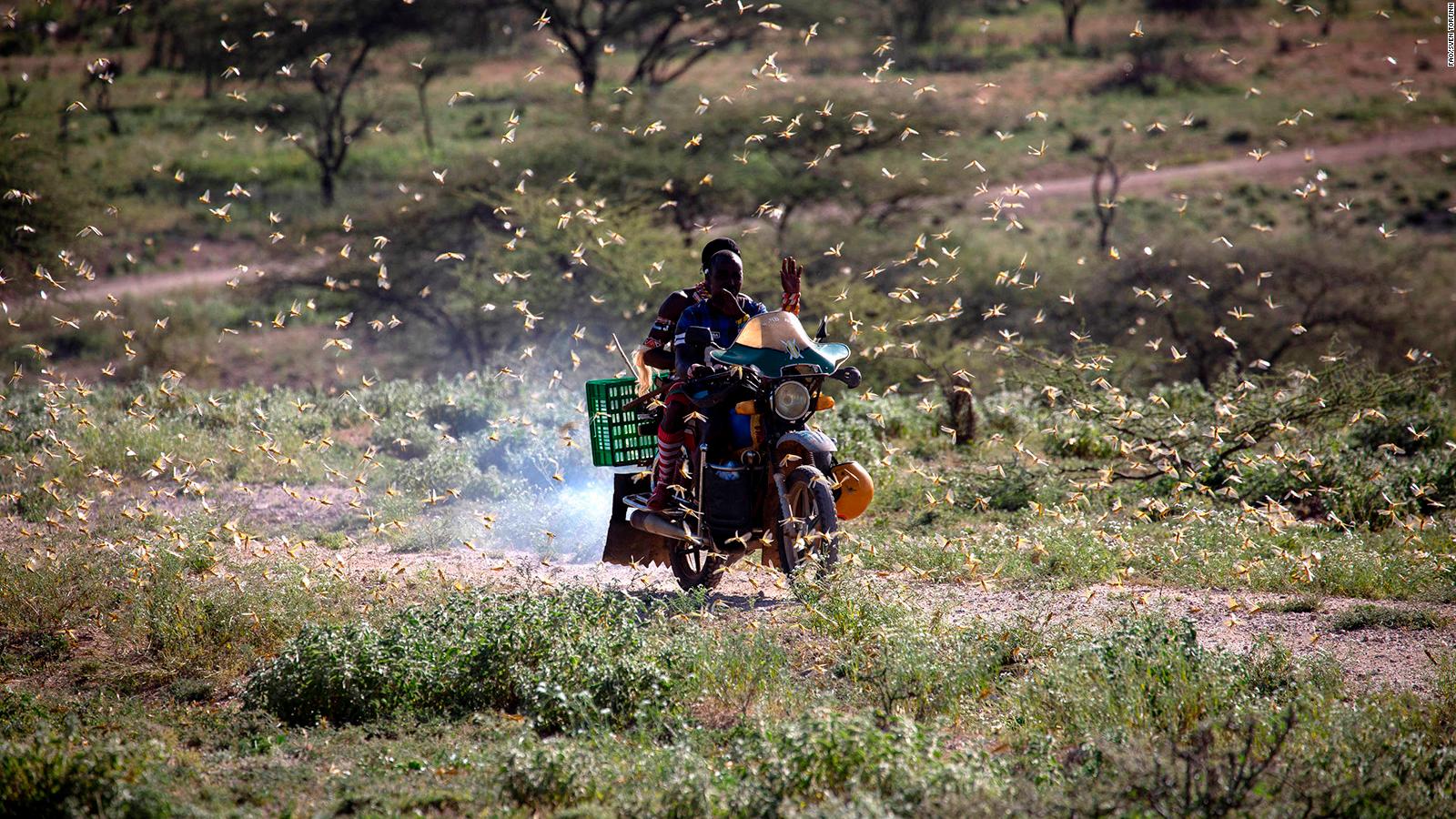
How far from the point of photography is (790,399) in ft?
24.1

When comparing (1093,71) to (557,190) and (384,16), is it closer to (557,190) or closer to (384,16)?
(384,16)

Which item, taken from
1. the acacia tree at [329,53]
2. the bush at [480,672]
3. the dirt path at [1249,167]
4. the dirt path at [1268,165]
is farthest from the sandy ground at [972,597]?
the dirt path at [1268,165]

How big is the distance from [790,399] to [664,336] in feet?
3.50

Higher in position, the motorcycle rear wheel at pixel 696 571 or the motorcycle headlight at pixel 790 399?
the motorcycle headlight at pixel 790 399

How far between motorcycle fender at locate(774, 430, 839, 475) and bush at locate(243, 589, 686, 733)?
4.29ft

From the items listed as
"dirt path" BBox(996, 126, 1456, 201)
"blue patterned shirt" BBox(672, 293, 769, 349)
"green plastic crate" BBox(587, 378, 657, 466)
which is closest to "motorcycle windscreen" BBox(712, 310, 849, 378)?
"blue patterned shirt" BBox(672, 293, 769, 349)

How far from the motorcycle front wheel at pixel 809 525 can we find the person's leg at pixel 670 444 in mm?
781

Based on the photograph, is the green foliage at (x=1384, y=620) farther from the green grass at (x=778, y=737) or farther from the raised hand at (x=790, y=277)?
A: the raised hand at (x=790, y=277)

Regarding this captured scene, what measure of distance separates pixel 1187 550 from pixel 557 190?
56.9 feet

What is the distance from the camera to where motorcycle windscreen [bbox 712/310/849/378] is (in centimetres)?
737

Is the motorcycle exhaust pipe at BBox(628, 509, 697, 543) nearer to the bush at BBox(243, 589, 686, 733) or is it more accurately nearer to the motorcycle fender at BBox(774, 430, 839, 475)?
the motorcycle fender at BBox(774, 430, 839, 475)

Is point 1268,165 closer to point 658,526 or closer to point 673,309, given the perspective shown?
point 673,309

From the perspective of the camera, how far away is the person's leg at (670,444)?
7738 millimetres

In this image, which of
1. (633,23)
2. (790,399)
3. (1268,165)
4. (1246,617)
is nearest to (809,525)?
(790,399)
